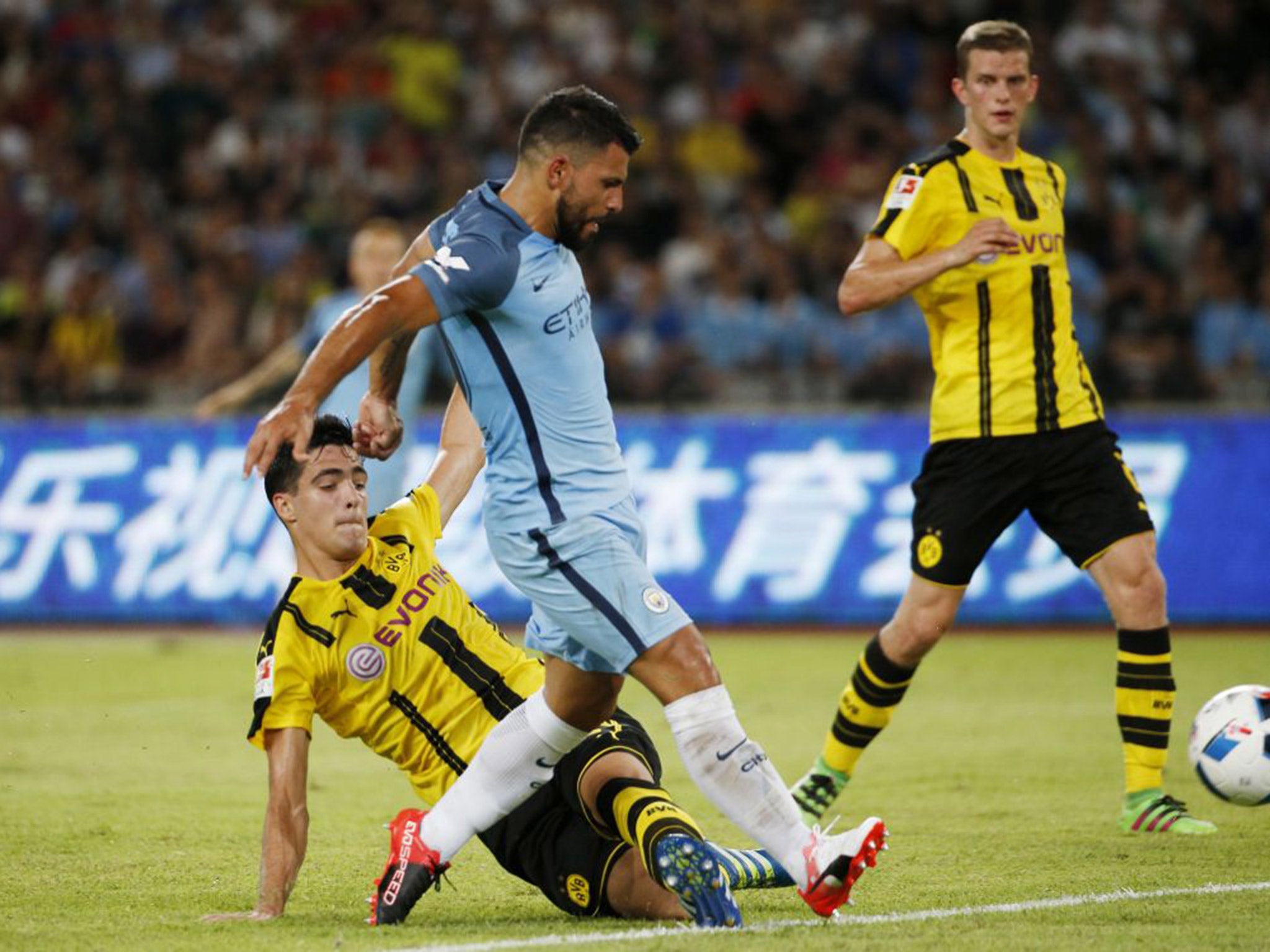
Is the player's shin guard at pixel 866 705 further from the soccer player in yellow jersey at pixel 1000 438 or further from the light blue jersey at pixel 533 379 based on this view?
the light blue jersey at pixel 533 379

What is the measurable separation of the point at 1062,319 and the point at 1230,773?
1.65 metres

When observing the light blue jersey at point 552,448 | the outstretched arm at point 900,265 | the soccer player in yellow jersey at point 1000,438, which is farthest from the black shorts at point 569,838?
the outstretched arm at point 900,265

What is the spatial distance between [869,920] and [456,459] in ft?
6.09

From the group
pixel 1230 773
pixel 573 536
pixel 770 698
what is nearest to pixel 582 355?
pixel 573 536

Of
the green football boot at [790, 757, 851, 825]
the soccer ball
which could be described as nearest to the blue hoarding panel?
the green football boot at [790, 757, 851, 825]

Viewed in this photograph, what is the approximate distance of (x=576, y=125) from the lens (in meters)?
4.82

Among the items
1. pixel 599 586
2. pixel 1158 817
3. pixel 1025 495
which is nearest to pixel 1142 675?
pixel 1158 817

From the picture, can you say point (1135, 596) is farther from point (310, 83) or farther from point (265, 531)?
point (310, 83)

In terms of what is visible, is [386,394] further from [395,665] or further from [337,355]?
[395,665]

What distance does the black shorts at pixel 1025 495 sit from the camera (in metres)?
6.59

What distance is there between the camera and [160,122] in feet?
58.2

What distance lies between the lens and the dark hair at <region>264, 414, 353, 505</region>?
18.2 feet

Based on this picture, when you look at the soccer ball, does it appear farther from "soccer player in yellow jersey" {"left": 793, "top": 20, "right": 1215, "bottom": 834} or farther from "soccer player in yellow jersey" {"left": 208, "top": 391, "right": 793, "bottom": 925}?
"soccer player in yellow jersey" {"left": 208, "top": 391, "right": 793, "bottom": 925}

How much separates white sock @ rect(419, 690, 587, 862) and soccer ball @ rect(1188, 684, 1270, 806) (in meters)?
2.19
